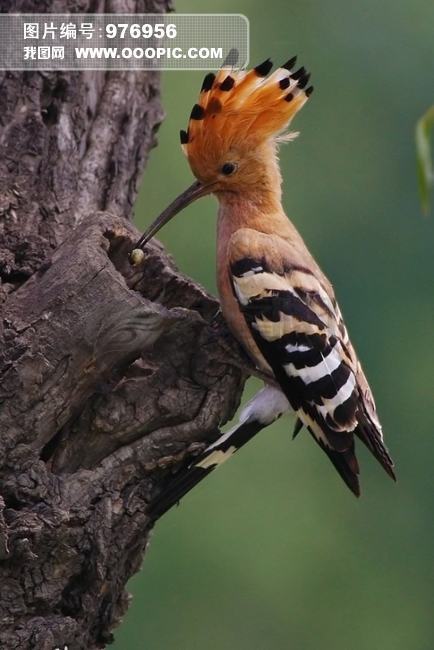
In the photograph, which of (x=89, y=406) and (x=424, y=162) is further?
(x=89, y=406)

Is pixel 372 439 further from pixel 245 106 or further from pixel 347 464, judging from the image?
pixel 245 106

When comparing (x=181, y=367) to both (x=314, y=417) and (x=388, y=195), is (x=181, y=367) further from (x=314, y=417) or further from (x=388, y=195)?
(x=388, y=195)

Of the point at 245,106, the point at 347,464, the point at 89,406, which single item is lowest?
the point at 347,464

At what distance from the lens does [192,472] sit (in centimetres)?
232

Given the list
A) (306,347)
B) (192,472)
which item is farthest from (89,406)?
(306,347)

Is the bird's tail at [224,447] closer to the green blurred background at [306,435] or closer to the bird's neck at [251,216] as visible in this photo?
the bird's neck at [251,216]

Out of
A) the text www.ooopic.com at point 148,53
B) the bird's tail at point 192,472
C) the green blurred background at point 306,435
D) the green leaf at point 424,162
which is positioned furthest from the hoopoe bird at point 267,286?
the green blurred background at point 306,435

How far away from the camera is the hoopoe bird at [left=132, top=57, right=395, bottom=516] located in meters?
2.47

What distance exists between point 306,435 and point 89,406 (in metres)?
4.22

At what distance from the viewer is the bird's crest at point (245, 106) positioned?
8.64ft

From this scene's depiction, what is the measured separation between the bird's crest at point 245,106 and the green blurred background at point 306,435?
264 centimetres

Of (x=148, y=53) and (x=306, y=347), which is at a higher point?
(x=148, y=53)

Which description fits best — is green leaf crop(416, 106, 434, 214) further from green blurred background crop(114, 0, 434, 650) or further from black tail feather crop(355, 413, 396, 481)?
green blurred background crop(114, 0, 434, 650)

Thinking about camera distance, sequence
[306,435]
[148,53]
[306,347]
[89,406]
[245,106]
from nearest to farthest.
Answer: [89,406] → [306,347] → [245,106] → [148,53] → [306,435]
